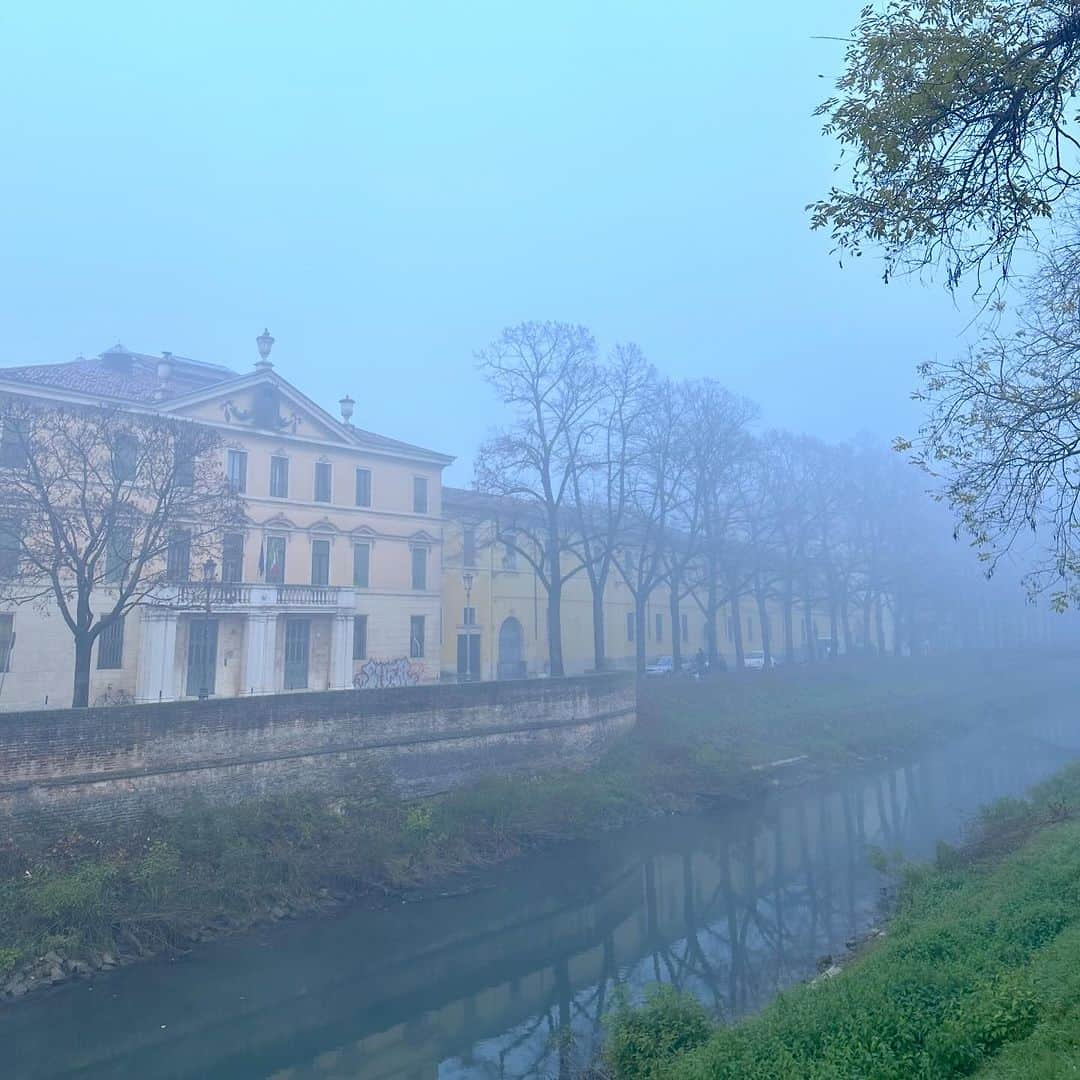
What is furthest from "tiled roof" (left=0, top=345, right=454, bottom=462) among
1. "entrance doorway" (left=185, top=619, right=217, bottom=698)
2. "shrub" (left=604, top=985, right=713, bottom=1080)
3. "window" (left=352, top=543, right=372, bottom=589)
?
"shrub" (left=604, top=985, right=713, bottom=1080)

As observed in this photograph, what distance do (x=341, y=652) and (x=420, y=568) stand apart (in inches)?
250

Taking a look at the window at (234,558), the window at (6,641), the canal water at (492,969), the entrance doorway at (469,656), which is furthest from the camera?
the entrance doorway at (469,656)

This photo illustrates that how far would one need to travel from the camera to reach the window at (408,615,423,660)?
37812mm

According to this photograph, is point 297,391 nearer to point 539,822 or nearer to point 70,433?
point 70,433

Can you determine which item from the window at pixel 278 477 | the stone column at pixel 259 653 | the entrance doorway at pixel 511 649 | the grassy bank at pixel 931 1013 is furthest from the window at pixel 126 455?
the entrance doorway at pixel 511 649

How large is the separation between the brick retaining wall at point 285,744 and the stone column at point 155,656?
40.4 feet

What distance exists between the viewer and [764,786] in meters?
27.1

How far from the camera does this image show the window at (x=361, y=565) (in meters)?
36.4

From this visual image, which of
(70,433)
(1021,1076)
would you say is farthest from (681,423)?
(1021,1076)

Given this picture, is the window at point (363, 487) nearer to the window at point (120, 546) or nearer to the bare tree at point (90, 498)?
the bare tree at point (90, 498)

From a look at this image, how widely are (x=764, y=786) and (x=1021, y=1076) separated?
22799 mm

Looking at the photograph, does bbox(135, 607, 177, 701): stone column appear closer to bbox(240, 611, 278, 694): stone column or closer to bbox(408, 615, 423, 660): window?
bbox(240, 611, 278, 694): stone column

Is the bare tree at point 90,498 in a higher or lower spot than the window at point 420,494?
lower

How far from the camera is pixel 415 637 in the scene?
38.2 m
